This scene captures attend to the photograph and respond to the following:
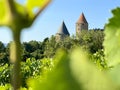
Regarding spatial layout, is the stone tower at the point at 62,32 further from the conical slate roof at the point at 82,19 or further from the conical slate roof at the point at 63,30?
the conical slate roof at the point at 82,19

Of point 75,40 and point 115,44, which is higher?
point 75,40

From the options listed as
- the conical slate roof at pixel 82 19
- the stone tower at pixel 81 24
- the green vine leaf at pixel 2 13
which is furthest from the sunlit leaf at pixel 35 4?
the stone tower at pixel 81 24

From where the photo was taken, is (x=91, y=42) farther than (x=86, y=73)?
Yes

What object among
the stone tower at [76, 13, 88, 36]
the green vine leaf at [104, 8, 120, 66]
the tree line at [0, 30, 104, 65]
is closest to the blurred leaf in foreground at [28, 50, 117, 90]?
the green vine leaf at [104, 8, 120, 66]

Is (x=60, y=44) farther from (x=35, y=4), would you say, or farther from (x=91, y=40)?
(x=35, y=4)

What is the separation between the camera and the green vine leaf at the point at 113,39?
459 mm

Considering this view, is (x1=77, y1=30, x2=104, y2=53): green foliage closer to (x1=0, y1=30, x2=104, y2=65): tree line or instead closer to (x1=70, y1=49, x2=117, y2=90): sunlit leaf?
(x1=0, y1=30, x2=104, y2=65): tree line

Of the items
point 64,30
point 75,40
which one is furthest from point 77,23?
point 75,40

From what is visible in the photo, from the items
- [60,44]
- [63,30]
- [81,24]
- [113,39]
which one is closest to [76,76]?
[113,39]

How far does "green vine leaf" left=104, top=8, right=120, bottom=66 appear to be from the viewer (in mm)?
459

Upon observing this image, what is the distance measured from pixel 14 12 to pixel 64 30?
53567mm

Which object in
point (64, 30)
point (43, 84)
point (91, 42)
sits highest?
point (64, 30)

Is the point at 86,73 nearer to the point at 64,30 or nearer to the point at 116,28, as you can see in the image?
the point at 116,28

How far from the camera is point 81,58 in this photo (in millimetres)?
209
